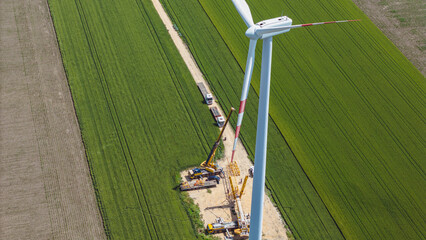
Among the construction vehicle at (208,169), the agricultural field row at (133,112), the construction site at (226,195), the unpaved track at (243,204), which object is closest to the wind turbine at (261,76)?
the construction site at (226,195)

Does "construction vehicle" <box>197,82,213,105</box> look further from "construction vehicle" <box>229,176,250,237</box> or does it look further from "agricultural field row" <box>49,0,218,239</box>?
"construction vehicle" <box>229,176,250,237</box>

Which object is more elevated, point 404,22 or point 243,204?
point 404,22

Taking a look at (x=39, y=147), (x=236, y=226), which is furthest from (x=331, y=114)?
(x=39, y=147)

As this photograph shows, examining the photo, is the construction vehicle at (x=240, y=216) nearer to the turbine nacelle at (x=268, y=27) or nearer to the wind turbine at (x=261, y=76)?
the wind turbine at (x=261, y=76)

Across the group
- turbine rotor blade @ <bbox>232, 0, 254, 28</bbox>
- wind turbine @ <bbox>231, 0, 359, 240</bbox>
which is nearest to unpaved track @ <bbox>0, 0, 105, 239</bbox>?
wind turbine @ <bbox>231, 0, 359, 240</bbox>

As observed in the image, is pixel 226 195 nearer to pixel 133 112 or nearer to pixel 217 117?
pixel 217 117

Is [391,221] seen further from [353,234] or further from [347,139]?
[347,139]
